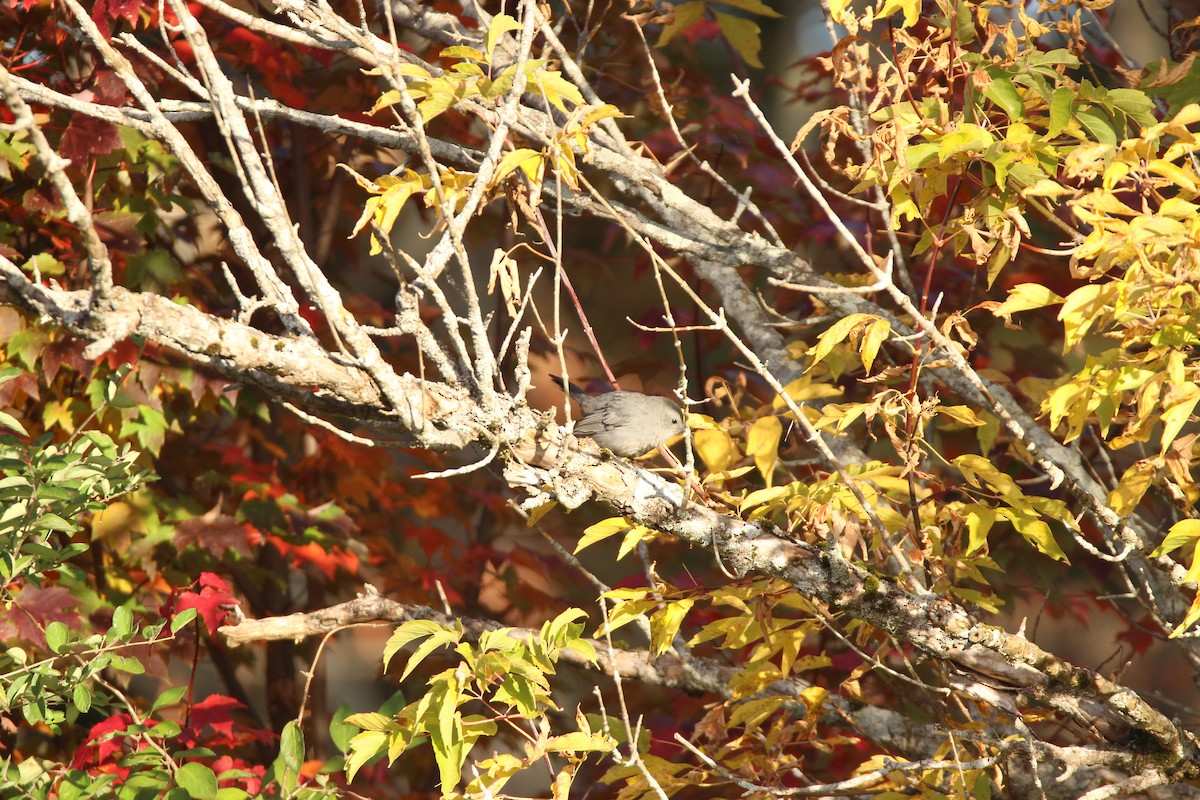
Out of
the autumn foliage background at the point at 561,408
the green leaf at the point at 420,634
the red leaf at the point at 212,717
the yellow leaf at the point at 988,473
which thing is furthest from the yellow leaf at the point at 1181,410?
the red leaf at the point at 212,717

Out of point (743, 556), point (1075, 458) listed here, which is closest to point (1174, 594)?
point (1075, 458)

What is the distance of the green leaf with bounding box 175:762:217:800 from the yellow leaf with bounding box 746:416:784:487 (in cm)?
144

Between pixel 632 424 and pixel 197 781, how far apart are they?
1496 mm

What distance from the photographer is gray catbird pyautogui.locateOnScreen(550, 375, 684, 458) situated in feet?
9.68

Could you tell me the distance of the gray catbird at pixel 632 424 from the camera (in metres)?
2.95

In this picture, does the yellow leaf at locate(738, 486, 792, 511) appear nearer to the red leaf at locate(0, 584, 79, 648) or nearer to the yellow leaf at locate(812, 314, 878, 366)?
the yellow leaf at locate(812, 314, 878, 366)

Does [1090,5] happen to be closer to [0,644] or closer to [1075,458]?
[1075,458]

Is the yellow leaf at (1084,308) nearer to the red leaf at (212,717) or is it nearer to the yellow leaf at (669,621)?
the yellow leaf at (669,621)

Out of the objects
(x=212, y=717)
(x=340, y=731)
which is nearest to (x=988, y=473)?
(x=340, y=731)

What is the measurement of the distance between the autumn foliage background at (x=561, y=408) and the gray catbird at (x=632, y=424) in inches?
7.3

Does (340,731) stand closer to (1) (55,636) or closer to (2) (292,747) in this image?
(2) (292,747)

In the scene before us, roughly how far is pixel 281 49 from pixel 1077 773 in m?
3.48

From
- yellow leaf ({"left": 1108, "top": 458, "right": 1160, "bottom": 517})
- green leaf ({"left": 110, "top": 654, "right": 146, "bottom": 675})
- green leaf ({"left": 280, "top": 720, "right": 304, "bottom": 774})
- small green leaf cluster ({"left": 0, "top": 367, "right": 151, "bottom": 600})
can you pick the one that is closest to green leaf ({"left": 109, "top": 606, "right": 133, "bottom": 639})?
green leaf ({"left": 110, "top": 654, "right": 146, "bottom": 675})

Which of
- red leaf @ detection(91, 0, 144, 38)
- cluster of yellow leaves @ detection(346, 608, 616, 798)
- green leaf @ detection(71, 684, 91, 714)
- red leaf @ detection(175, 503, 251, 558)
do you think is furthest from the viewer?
Result: red leaf @ detection(175, 503, 251, 558)
